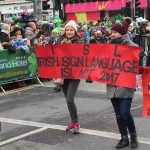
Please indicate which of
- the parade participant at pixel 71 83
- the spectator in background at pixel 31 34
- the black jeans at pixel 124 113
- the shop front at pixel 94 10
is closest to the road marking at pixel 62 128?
the parade participant at pixel 71 83

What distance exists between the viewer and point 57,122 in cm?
695

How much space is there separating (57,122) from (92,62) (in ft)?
5.62

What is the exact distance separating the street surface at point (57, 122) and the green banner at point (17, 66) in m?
0.69

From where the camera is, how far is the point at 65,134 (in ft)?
20.2

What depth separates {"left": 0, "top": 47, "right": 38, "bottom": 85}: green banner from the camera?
10.5 metres

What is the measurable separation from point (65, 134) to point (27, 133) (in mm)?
650

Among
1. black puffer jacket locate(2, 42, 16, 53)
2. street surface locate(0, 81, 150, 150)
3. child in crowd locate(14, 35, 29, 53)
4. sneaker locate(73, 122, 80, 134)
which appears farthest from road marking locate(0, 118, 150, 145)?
child in crowd locate(14, 35, 29, 53)

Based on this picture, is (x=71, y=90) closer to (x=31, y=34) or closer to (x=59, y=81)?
(x=59, y=81)

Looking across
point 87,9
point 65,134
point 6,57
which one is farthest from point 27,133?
point 87,9

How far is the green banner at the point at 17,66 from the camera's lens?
10547 mm

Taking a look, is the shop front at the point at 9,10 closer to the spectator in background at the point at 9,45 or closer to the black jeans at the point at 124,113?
the spectator in background at the point at 9,45

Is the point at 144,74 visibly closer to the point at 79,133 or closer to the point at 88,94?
the point at 79,133

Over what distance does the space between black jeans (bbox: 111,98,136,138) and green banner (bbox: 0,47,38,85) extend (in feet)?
19.2

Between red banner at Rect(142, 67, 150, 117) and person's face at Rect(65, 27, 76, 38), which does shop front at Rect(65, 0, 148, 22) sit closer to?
person's face at Rect(65, 27, 76, 38)
